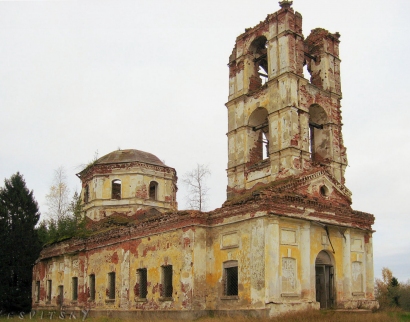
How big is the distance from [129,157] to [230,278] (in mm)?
12439

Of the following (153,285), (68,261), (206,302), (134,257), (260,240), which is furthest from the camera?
(68,261)

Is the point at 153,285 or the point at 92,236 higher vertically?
the point at 92,236

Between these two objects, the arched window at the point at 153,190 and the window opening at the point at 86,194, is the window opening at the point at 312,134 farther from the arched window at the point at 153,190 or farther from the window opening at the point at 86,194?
the window opening at the point at 86,194

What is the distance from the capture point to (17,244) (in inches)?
1032

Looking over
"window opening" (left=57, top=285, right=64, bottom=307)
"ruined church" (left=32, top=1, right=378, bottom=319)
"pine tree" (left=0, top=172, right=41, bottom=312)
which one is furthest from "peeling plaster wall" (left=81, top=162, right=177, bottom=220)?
"window opening" (left=57, top=285, right=64, bottom=307)

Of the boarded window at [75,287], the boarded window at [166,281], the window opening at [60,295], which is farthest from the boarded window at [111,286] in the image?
the window opening at [60,295]

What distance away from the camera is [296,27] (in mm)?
20531

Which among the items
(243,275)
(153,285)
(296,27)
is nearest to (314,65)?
(296,27)

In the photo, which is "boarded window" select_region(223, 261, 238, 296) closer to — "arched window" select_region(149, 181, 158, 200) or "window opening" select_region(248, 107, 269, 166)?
"window opening" select_region(248, 107, 269, 166)

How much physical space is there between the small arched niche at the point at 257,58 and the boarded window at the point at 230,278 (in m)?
7.97

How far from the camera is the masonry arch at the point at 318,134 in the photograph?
21.0 m

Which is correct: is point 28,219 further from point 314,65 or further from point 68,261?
point 314,65

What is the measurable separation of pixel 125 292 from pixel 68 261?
6.07m

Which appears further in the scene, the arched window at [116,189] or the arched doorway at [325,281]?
the arched window at [116,189]
